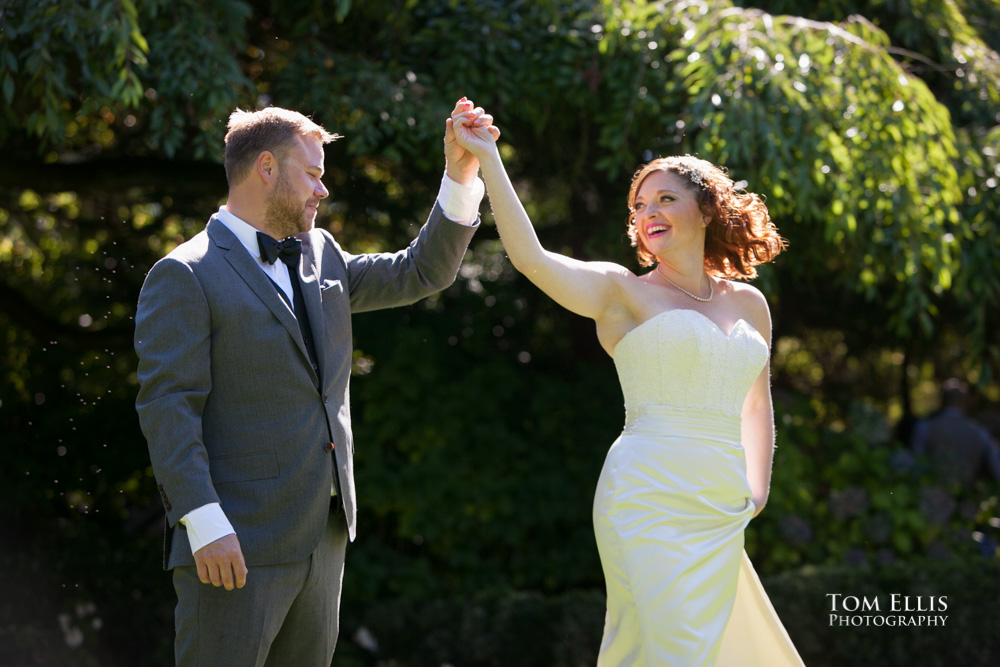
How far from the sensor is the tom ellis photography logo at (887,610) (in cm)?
550

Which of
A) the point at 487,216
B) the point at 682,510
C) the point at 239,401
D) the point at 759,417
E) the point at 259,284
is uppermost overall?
the point at 259,284

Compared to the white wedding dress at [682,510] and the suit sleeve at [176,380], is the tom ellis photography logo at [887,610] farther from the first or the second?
the suit sleeve at [176,380]

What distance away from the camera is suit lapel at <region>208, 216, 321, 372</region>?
2.48 m

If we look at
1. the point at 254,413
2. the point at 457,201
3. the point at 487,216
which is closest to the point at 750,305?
the point at 457,201

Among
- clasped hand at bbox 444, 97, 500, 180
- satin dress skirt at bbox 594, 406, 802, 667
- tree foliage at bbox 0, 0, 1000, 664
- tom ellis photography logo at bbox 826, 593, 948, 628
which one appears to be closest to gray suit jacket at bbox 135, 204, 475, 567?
clasped hand at bbox 444, 97, 500, 180

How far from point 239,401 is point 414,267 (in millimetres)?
705

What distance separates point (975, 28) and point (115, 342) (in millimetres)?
5978

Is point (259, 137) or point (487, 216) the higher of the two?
point (259, 137)

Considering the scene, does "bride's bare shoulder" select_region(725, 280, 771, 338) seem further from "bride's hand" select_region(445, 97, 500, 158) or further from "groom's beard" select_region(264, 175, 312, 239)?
"groom's beard" select_region(264, 175, 312, 239)

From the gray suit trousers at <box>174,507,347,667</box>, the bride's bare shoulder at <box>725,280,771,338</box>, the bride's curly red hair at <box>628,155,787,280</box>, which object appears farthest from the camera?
the bride's bare shoulder at <box>725,280,771,338</box>

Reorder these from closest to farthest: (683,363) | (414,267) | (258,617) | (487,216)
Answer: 1. (258,617)
2. (414,267)
3. (683,363)
4. (487,216)

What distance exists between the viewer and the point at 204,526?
7.46ft

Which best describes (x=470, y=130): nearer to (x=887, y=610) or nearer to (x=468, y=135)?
(x=468, y=135)

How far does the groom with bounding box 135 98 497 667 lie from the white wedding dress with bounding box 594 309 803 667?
2.89ft
